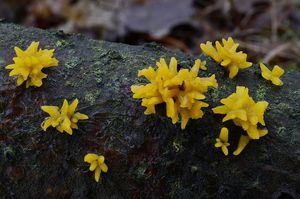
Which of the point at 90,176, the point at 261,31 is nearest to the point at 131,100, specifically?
the point at 90,176

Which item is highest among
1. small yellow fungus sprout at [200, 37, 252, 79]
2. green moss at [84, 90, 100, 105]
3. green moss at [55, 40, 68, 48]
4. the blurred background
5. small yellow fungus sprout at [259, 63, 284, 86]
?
green moss at [55, 40, 68, 48]

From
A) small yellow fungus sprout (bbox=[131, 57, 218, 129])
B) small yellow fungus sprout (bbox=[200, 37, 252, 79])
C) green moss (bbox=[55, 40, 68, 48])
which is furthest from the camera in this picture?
green moss (bbox=[55, 40, 68, 48])

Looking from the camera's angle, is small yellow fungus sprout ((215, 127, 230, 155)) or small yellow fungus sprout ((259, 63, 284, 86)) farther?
small yellow fungus sprout ((259, 63, 284, 86))

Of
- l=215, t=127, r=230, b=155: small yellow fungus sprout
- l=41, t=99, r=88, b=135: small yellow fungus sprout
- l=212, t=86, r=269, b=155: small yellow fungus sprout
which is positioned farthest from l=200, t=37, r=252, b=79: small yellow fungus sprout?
l=41, t=99, r=88, b=135: small yellow fungus sprout

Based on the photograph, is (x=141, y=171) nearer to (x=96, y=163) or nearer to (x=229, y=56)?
(x=96, y=163)

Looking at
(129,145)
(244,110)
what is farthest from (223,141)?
(129,145)

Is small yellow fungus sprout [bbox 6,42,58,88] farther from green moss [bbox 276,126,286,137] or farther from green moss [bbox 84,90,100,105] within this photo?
green moss [bbox 276,126,286,137]

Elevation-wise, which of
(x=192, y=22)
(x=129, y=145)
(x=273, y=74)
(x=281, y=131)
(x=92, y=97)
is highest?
(x=92, y=97)
